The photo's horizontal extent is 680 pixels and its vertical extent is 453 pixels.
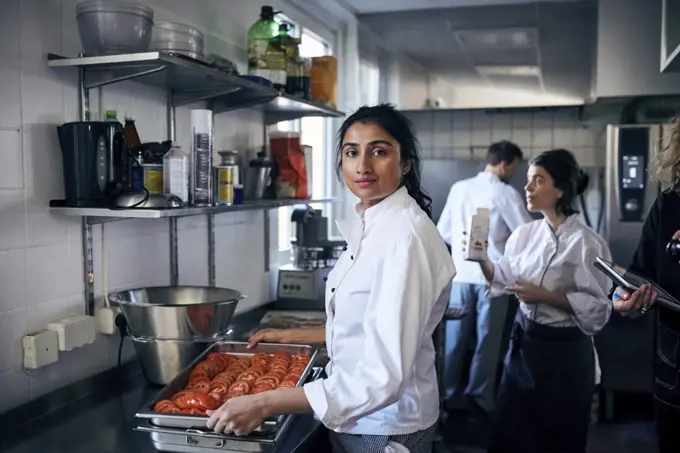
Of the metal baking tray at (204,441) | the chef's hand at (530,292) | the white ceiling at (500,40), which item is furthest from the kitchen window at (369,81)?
the metal baking tray at (204,441)

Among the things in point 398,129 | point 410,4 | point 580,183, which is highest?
point 410,4

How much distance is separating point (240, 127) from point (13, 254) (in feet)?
3.93

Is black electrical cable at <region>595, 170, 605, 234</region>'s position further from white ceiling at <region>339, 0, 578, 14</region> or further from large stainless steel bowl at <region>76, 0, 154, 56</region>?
large stainless steel bowl at <region>76, 0, 154, 56</region>

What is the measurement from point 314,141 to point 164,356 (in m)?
2.14

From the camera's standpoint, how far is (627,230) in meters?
3.55

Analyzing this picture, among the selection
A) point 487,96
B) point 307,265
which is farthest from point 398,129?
point 487,96

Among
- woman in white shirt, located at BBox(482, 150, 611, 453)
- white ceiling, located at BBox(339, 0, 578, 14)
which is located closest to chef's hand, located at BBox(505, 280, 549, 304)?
woman in white shirt, located at BBox(482, 150, 611, 453)

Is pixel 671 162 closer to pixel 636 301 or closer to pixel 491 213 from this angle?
pixel 636 301

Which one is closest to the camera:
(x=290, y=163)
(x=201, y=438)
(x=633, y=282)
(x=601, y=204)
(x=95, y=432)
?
(x=201, y=438)

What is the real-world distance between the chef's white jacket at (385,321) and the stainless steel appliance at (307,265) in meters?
1.27

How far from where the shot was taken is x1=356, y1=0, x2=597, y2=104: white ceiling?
144 inches

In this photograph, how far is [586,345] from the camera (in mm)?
2336

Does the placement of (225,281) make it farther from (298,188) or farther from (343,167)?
(343,167)

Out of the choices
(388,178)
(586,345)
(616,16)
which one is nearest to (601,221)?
(616,16)
